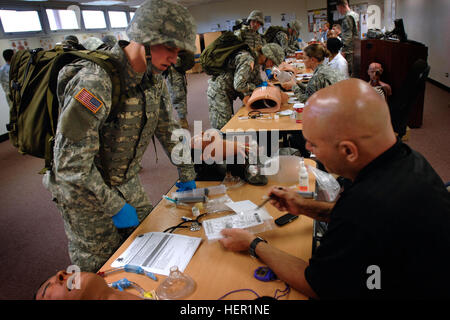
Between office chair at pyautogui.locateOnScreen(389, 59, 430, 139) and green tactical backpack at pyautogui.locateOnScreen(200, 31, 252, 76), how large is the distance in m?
1.65

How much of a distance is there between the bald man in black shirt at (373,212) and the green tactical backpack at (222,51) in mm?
2612

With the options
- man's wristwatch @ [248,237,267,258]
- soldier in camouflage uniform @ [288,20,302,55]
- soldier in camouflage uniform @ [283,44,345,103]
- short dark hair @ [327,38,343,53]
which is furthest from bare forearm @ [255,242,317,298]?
soldier in camouflage uniform @ [288,20,302,55]

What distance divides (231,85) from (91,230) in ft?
8.46

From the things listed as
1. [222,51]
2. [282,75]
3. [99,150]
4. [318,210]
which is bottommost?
[318,210]

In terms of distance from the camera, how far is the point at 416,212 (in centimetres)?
78

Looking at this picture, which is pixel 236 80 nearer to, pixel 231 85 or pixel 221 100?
pixel 231 85

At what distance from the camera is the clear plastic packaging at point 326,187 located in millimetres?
1645

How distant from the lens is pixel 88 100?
1.10 metres

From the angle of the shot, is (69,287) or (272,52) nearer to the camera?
(69,287)

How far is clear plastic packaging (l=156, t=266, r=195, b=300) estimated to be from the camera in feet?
3.32

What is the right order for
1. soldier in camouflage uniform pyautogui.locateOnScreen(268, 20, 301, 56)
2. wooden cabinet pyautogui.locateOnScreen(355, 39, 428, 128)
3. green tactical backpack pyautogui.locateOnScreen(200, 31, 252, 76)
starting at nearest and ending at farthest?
green tactical backpack pyautogui.locateOnScreen(200, 31, 252, 76) < wooden cabinet pyautogui.locateOnScreen(355, 39, 428, 128) < soldier in camouflage uniform pyautogui.locateOnScreen(268, 20, 301, 56)

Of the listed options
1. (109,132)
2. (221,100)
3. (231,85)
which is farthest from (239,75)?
(109,132)

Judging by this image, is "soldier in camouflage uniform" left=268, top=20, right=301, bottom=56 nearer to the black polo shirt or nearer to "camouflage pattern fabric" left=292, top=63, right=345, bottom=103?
"camouflage pattern fabric" left=292, top=63, right=345, bottom=103
